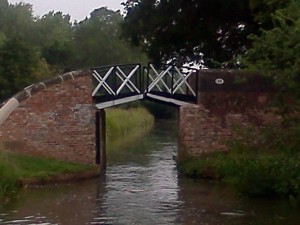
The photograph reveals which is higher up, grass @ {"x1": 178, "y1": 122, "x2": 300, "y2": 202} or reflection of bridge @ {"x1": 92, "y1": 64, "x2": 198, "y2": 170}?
reflection of bridge @ {"x1": 92, "y1": 64, "x2": 198, "y2": 170}

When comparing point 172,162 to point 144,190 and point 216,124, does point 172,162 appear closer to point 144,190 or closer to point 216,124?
point 216,124

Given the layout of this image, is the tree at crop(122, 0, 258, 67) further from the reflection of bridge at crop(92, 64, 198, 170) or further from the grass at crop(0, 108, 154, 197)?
the grass at crop(0, 108, 154, 197)

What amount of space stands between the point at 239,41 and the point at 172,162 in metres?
6.66

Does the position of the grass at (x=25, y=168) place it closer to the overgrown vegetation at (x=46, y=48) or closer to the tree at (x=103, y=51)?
the overgrown vegetation at (x=46, y=48)

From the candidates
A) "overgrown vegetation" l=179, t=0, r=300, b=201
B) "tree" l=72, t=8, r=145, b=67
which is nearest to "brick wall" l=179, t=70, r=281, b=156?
"overgrown vegetation" l=179, t=0, r=300, b=201

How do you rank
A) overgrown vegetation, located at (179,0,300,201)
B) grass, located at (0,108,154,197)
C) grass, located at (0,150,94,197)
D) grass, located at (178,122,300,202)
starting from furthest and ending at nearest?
grass, located at (0,150,94,197) < grass, located at (0,108,154,197) < grass, located at (178,122,300,202) < overgrown vegetation, located at (179,0,300,201)

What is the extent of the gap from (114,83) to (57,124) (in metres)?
2.83

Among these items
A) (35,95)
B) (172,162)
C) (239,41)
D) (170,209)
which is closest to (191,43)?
(239,41)

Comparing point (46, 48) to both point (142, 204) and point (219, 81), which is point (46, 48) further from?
point (142, 204)

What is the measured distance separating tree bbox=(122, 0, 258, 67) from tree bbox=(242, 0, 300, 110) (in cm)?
1336

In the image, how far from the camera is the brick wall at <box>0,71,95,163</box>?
89.4ft

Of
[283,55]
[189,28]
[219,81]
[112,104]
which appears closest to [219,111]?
[219,81]

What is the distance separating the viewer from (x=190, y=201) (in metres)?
22.1

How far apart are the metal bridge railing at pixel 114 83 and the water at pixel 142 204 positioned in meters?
2.88
